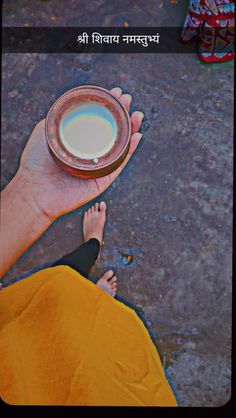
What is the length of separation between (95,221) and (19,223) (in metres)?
0.24

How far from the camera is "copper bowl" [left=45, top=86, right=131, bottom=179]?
1374mm

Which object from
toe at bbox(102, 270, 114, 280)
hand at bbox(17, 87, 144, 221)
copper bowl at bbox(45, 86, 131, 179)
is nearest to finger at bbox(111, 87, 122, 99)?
hand at bbox(17, 87, 144, 221)

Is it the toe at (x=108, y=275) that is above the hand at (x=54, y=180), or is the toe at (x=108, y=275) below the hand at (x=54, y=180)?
below

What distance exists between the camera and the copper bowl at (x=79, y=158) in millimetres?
1374

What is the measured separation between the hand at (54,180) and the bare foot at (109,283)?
0.24 meters

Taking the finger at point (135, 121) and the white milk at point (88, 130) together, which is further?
the finger at point (135, 121)

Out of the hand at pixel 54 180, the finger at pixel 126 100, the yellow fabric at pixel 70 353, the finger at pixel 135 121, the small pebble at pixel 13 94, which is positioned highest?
the finger at pixel 126 100

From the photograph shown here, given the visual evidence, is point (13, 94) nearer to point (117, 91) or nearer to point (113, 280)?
point (117, 91)

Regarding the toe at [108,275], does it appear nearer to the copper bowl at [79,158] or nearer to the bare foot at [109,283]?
the bare foot at [109,283]

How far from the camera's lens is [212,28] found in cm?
145

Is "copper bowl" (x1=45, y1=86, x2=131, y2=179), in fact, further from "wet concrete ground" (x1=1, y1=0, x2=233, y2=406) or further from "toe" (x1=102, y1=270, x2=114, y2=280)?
"toe" (x1=102, y1=270, x2=114, y2=280)

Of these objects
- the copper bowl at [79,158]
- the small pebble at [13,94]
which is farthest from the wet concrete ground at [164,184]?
the copper bowl at [79,158]
